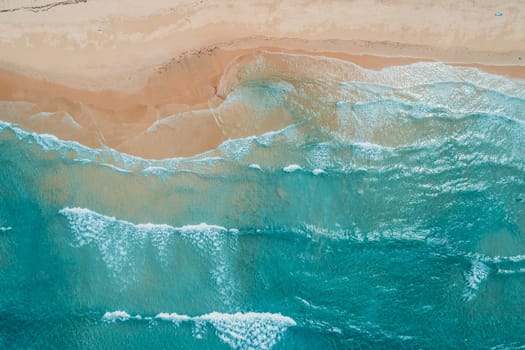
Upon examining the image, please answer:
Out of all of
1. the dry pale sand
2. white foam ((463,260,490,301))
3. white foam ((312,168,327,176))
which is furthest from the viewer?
the dry pale sand

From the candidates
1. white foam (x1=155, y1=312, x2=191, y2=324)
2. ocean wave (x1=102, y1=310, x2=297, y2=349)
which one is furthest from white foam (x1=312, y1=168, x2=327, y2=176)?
white foam (x1=155, y1=312, x2=191, y2=324)

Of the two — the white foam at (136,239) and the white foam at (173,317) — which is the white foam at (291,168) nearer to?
the white foam at (136,239)

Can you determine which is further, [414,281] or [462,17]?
[462,17]

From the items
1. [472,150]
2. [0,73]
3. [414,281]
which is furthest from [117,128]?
[472,150]

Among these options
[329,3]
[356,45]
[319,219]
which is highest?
[329,3]

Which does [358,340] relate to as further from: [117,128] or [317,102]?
[117,128]

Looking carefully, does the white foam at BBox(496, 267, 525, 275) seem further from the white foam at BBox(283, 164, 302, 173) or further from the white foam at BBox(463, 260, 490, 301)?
the white foam at BBox(283, 164, 302, 173)

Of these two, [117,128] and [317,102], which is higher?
[317,102]
